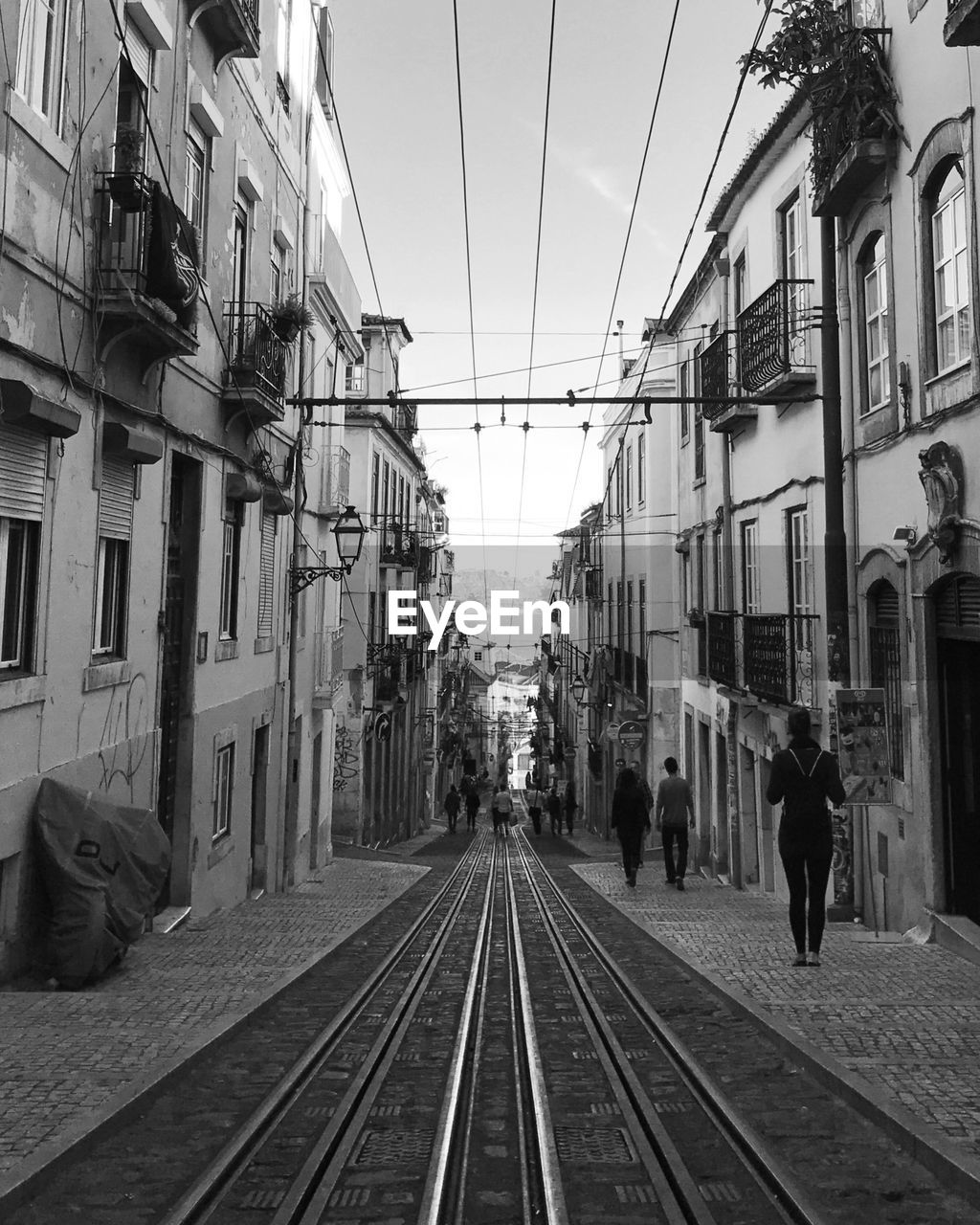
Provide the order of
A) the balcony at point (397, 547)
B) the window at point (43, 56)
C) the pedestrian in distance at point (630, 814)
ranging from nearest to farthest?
the window at point (43, 56), the pedestrian in distance at point (630, 814), the balcony at point (397, 547)

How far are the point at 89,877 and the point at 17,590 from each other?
6.71 ft

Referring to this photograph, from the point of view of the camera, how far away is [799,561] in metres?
13.0

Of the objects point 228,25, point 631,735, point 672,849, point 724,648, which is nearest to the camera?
point 228,25

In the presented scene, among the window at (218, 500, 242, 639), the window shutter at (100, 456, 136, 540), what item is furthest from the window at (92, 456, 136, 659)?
the window at (218, 500, 242, 639)

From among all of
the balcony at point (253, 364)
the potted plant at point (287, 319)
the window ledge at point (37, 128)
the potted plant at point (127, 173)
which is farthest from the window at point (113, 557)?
the potted plant at point (287, 319)

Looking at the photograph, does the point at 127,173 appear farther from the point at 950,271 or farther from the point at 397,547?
the point at 397,547

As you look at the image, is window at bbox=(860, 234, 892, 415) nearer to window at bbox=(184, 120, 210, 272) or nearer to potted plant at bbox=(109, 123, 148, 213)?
potted plant at bbox=(109, 123, 148, 213)

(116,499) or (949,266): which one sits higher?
(949,266)

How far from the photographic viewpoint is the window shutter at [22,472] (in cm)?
658

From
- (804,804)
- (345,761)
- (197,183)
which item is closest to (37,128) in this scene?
(197,183)

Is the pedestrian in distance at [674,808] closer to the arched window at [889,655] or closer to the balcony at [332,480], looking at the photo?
the arched window at [889,655]

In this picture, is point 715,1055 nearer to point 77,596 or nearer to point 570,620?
point 77,596

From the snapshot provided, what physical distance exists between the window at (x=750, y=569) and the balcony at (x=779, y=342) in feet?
9.69

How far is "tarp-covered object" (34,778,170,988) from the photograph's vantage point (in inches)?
266
